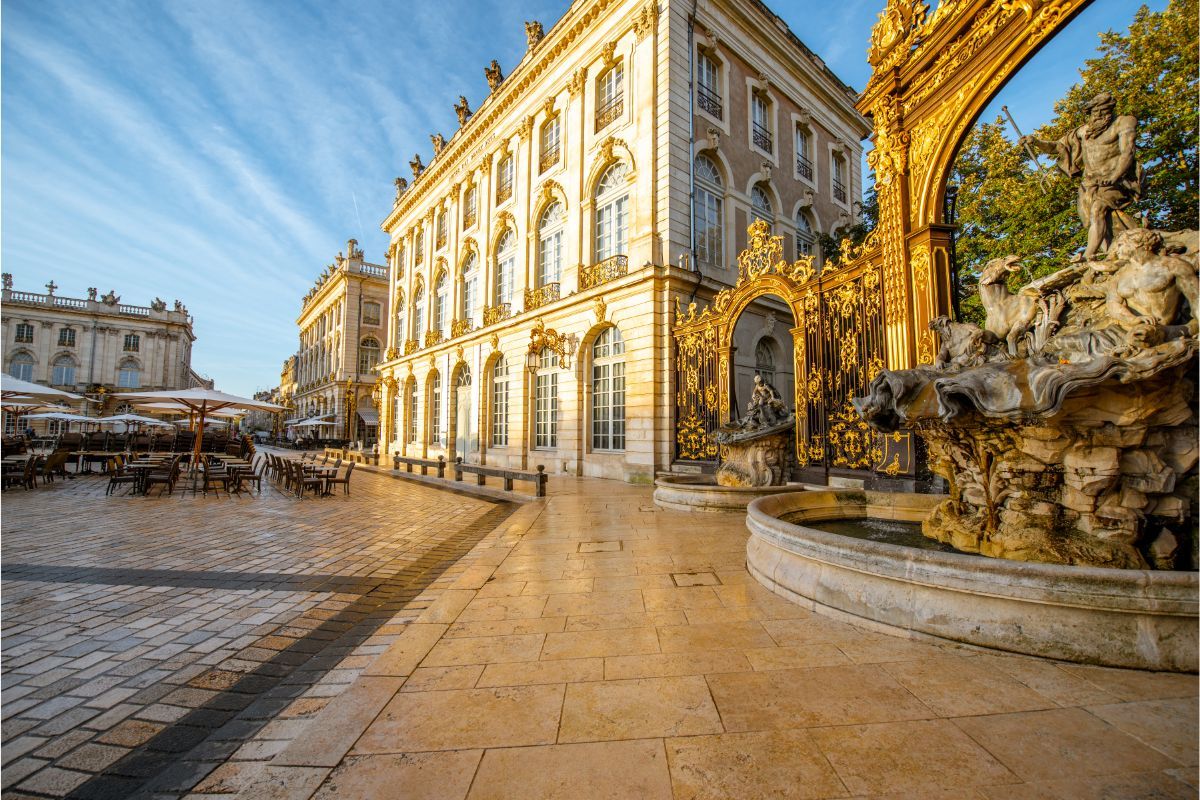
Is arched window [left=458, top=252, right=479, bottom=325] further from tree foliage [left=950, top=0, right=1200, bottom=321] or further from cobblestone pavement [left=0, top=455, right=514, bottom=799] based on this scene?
tree foliage [left=950, top=0, right=1200, bottom=321]

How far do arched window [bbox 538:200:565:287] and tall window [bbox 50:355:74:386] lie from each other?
49914mm

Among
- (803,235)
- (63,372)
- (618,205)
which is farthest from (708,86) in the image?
(63,372)

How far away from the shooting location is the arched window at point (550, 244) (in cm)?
1659

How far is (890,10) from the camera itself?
781 cm

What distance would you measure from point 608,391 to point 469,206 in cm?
1289

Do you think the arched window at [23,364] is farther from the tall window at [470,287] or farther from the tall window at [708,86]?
the tall window at [708,86]

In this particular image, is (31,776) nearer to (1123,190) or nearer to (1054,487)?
(1054,487)

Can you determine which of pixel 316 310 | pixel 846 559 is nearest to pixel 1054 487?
pixel 846 559

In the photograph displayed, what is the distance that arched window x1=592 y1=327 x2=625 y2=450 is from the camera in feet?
45.7

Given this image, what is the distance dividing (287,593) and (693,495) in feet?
17.0

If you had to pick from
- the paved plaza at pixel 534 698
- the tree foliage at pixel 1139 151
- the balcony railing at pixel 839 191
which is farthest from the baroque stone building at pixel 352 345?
the tree foliage at pixel 1139 151

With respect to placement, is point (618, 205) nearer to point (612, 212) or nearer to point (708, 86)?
point (612, 212)

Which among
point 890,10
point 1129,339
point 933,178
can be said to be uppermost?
point 890,10

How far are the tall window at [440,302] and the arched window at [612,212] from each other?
35.5ft
